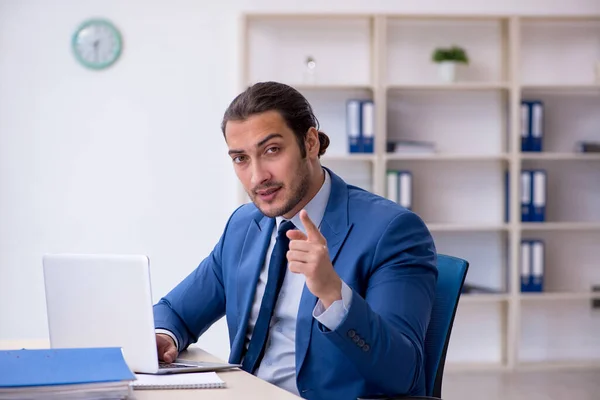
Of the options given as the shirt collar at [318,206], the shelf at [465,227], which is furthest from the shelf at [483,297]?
the shirt collar at [318,206]

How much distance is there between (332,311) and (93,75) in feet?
12.0

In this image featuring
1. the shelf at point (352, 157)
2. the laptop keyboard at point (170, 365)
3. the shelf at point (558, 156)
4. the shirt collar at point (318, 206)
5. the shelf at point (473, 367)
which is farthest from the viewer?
the shelf at point (473, 367)

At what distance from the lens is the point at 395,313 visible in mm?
1731

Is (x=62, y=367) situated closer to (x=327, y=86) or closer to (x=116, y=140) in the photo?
(x=327, y=86)

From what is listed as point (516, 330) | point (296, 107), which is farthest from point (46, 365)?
point (516, 330)

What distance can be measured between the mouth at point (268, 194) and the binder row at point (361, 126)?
2825 mm

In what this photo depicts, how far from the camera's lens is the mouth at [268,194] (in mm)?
1989

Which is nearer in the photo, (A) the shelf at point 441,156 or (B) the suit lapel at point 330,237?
(B) the suit lapel at point 330,237

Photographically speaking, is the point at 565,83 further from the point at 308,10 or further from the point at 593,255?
the point at 308,10

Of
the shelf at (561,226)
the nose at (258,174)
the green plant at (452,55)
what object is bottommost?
the shelf at (561,226)

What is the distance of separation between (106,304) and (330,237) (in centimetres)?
55

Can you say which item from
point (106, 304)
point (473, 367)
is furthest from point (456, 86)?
point (106, 304)

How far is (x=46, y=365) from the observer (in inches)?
57.5

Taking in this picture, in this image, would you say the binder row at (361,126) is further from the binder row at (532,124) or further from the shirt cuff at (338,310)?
the shirt cuff at (338,310)
